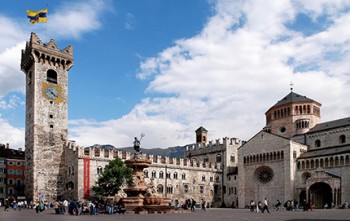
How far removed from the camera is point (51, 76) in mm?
72562

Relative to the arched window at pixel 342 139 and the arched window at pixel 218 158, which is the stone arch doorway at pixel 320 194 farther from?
the arched window at pixel 218 158

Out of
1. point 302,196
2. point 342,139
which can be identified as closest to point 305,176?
point 302,196

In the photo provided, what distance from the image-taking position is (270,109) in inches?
3425

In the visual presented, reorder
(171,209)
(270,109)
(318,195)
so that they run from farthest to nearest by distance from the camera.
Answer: (270,109) → (318,195) → (171,209)

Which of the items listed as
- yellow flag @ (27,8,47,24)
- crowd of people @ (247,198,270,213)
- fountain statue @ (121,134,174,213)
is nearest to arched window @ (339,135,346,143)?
crowd of people @ (247,198,270,213)

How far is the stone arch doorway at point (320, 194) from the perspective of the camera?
205ft

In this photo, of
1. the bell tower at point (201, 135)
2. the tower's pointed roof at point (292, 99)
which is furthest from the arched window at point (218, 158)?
the tower's pointed roof at point (292, 99)

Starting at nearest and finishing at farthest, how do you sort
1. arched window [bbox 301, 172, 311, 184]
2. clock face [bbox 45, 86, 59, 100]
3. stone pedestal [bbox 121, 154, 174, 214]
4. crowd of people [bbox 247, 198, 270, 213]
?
1. stone pedestal [bbox 121, 154, 174, 214]
2. crowd of people [bbox 247, 198, 270, 213]
3. arched window [bbox 301, 172, 311, 184]
4. clock face [bbox 45, 86, 59, 100]

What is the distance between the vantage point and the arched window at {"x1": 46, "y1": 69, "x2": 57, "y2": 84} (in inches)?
2827

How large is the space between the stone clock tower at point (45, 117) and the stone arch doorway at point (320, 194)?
127 ft

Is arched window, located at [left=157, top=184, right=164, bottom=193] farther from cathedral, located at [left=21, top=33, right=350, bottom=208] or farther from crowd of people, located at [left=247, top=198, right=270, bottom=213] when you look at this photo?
crowd of people, located at [left=247, top=198, right=270, bottom=213]

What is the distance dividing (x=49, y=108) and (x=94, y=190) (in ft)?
60.4

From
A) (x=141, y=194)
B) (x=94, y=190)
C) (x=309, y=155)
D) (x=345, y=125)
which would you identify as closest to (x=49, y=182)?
(x=94, y=190)

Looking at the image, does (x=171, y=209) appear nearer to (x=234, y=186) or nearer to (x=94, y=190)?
(x=94, y=190)
